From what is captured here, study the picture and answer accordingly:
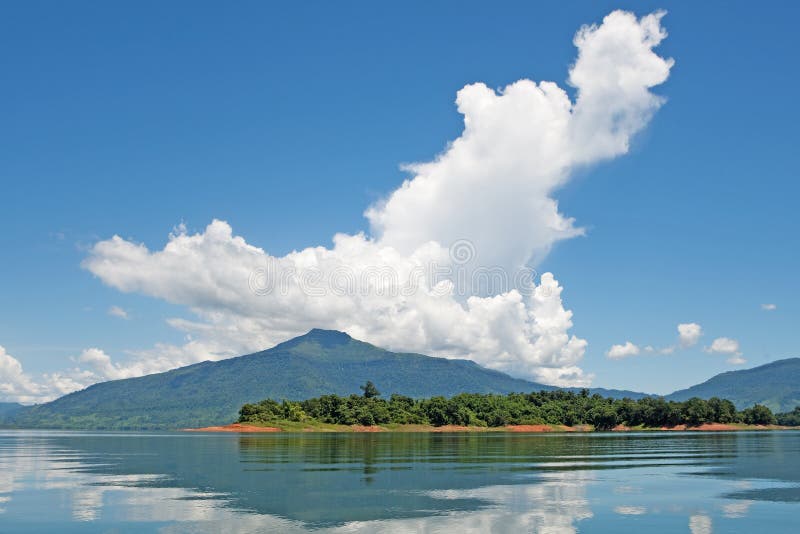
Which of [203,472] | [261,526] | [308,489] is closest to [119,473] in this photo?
[203,472]

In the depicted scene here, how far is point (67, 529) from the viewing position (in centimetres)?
4688

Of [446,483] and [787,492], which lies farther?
[446,483]

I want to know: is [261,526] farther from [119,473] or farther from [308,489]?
[119,473]

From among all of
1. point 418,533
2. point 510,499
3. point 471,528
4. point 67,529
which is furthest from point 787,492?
point 67,529

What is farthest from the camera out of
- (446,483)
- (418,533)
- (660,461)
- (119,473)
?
(660,461)

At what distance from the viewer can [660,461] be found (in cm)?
10800

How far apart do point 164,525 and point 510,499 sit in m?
28.9

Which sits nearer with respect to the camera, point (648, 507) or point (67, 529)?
point (67, 529)

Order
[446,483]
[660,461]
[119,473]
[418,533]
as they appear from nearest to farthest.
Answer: [418,533]
[446,483]
[119,473]
[660,461]

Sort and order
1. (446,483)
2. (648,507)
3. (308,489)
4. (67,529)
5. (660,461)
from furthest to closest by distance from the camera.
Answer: (660,461) → (446,483) → (308,489) → (648,507) → (67,529)

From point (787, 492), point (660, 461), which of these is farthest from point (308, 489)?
point (660, 461)

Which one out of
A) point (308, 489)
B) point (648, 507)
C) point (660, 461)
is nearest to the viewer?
point (648, 507)

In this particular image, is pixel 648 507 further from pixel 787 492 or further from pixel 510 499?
pixel 787 492

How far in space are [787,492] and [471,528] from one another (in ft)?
132
